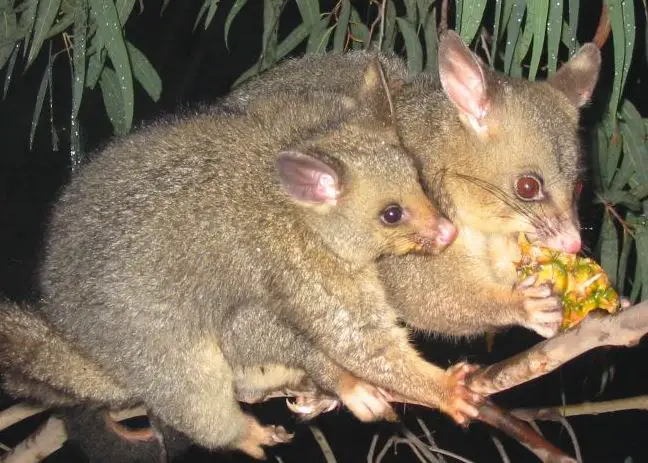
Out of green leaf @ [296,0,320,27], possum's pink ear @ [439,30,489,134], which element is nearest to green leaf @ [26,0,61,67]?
green leaf @ [296,0,320,27]

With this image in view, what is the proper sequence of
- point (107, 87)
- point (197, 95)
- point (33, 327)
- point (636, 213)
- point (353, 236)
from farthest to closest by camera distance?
point (197, 95) < point (636, 213) < point (107, 87) < point (33, 327) < point (353, 236)

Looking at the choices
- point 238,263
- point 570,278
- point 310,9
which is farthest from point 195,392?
point 310,9

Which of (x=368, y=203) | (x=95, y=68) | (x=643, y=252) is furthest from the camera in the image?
(x=643, y=252)

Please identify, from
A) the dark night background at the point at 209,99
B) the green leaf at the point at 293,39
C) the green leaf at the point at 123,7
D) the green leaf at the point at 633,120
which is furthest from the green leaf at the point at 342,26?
the green leaf at the point at 633,120

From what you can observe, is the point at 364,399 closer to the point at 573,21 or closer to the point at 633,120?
the point at 573,21

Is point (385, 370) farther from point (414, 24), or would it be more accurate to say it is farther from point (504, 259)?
point (414, 24)

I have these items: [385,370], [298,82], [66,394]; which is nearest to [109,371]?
[66,394]
